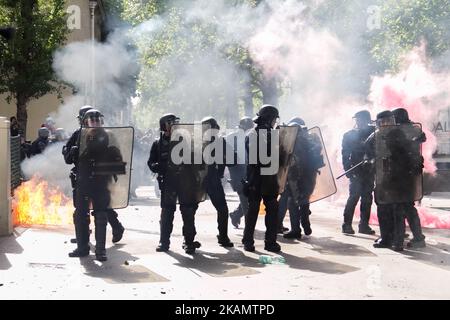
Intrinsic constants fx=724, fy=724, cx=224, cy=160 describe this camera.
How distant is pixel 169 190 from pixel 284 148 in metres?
1.52

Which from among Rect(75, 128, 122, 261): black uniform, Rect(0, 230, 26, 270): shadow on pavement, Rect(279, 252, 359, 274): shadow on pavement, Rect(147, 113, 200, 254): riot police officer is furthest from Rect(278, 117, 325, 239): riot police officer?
Rect(0, 230, 26, 270): shadow on pavement

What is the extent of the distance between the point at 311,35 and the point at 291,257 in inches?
596

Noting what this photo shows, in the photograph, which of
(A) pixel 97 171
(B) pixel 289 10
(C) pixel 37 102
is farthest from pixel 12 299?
(C) pixel 37 102

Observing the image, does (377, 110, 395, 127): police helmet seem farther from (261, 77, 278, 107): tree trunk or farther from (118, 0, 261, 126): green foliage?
(261, 77, 278, 107): tree trunk

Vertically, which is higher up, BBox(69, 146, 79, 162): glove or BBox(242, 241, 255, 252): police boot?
BBox(69, 146, 79, 162): glove

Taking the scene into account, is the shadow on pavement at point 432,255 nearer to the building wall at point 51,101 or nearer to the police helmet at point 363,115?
the police helmet at point 363,115

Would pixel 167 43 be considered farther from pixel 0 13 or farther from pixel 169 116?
pixel 169 116

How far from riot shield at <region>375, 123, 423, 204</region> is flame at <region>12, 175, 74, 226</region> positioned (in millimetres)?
5471

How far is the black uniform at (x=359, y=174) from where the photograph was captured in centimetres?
1056

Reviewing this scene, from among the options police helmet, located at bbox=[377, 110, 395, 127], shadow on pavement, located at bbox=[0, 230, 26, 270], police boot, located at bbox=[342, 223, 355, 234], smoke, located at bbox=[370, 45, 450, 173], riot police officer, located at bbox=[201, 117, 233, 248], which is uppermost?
smoke, located at bbox=[370, 45, 450, 173]

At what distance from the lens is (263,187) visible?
888cm

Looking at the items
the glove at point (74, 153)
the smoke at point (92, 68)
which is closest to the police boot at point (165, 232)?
the glove at point (74, 153)

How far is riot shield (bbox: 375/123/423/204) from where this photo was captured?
29.2ft

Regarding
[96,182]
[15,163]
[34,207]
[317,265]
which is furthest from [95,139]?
[34,207]
